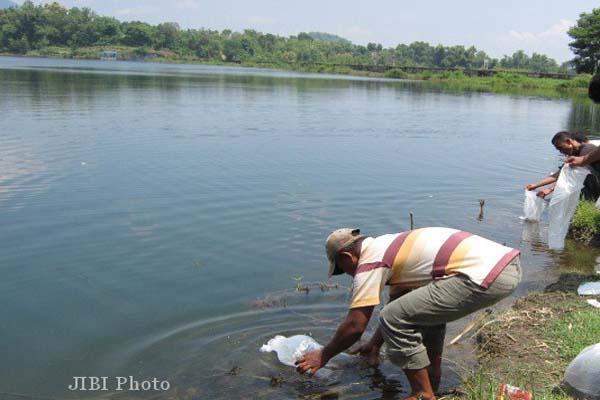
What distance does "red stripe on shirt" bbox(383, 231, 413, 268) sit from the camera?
4207mm


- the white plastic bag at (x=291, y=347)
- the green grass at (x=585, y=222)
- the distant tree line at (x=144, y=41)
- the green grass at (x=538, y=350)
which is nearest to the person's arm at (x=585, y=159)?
the green grass at (x=538, y=350)

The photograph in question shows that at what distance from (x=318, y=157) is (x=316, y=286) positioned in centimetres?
976

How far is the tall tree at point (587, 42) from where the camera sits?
73750 mm

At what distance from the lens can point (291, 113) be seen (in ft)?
92.5

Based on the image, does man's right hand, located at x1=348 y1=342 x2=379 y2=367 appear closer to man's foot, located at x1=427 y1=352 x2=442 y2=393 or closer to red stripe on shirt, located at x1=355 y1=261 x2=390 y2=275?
man's foot, located at x1=427 y1=352 x2=442 y2=393

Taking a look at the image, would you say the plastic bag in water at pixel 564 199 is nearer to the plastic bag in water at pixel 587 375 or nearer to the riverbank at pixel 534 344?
the riverbank at pixel 534 344

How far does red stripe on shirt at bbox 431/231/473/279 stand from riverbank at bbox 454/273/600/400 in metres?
0.89

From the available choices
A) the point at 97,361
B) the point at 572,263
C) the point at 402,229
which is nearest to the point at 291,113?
the point at 402,229

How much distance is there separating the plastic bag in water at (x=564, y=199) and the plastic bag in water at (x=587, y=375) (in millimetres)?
4067

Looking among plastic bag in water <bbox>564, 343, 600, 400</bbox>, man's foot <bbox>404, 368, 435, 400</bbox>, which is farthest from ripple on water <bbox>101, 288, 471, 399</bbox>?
plastic bag in water <bbox>564, 343, 600, 400</bbox>

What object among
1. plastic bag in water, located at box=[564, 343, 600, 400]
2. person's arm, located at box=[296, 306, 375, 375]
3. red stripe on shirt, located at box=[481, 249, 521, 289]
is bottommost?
plastic bag in water, located at box=[564, 343, 600, 400]

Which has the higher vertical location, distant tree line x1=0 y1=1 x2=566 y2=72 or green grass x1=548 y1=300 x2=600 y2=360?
distant tree line x1=0 y1=1 x2=566 y2=72

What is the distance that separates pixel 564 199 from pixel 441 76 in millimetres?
90508

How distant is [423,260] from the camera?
4.27 metres
